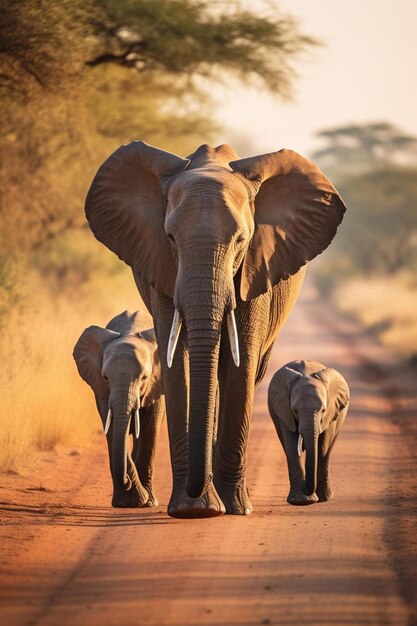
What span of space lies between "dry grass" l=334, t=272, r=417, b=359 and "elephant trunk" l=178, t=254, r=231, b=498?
13.3 meters

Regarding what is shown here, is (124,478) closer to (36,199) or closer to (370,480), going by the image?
(370,480)

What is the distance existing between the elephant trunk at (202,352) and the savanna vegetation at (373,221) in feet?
84.9

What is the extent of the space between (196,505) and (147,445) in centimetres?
135

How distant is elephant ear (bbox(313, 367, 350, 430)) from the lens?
29.8 ft

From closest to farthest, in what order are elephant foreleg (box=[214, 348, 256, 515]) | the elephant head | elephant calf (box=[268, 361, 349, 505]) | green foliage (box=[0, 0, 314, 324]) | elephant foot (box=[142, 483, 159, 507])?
elephant foreleg (box=[214, 348, 256, 515]) → the elephant head → elephant calf (box=[268, 361, 349, 505]) → elephant foot (box=[142, 483, 159, 507]) → green foliage (box=[0, 0, 314, 324])

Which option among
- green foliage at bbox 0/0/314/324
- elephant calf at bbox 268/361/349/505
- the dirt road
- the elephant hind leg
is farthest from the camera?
green foliage at bbox 0/0/314/324

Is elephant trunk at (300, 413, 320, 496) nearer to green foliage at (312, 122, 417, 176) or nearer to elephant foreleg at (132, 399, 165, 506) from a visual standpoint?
elephant foreleg at (132, 399, 165, 506)

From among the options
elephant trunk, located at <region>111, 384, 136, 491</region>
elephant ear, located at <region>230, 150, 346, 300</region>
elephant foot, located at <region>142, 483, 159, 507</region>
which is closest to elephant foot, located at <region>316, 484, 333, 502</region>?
elephant foot, located at <region>142, 483, 159, 507</region>

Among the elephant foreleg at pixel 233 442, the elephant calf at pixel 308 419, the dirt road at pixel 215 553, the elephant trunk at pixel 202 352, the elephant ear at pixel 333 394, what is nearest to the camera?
the dirt road at pixel 215 553

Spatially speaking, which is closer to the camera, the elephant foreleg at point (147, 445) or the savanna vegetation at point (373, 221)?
the elephant foreleg at point (147, 445)

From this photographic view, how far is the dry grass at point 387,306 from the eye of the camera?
77.6 ft

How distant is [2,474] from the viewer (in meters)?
9.54

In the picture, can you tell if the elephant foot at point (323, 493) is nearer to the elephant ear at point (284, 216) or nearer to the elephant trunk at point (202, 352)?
the elephant ear at point (284, 216)

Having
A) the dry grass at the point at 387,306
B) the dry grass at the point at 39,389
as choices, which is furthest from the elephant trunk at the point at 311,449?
the dry grass at the point at 387,306
